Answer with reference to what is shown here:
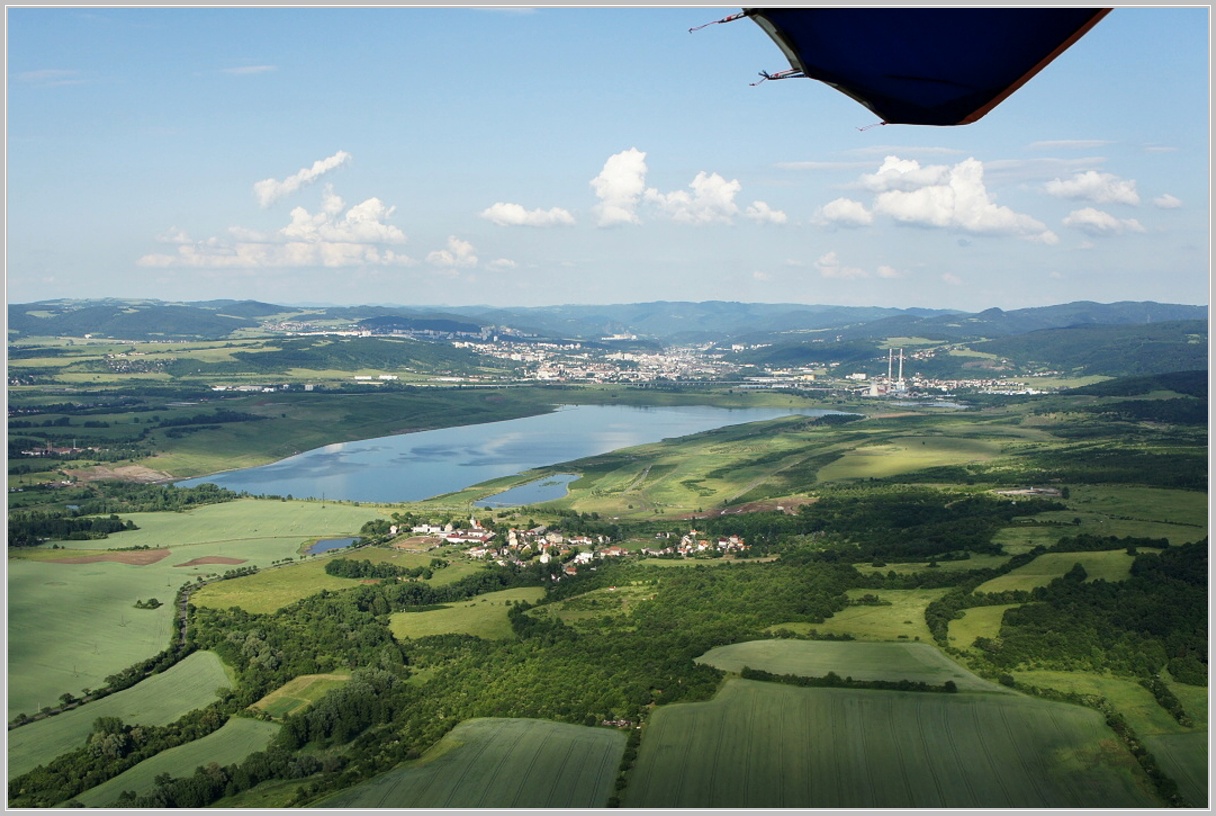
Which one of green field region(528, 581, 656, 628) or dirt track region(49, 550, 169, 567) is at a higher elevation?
green field region(528, 581, 656, 628)

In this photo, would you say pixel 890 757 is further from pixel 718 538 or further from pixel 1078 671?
pixel 718 538

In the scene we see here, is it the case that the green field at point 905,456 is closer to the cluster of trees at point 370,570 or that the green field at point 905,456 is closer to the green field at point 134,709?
the cluster of trees at point 370,570

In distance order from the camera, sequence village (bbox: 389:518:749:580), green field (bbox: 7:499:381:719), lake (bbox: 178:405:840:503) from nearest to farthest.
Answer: green field (bbox: 7:499:381:719) → village (bbox: 389:518:749:580) → lake (bbox: 178:405:840:503)

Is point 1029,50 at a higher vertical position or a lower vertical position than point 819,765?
higher

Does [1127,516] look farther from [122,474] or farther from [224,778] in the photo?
[122,474]

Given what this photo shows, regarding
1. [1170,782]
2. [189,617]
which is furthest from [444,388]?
[1170,782]

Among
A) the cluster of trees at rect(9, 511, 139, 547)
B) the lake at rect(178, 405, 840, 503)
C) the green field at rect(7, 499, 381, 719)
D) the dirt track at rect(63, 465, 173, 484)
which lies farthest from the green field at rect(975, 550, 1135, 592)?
the dirt track at rect(63, 465, 173, 484)

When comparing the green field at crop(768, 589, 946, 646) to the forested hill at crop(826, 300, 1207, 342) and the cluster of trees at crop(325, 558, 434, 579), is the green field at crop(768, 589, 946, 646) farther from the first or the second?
the forested hill at crop(826, 300, 1207, 342)

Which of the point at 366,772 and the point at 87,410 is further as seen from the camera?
the point at 87,410
